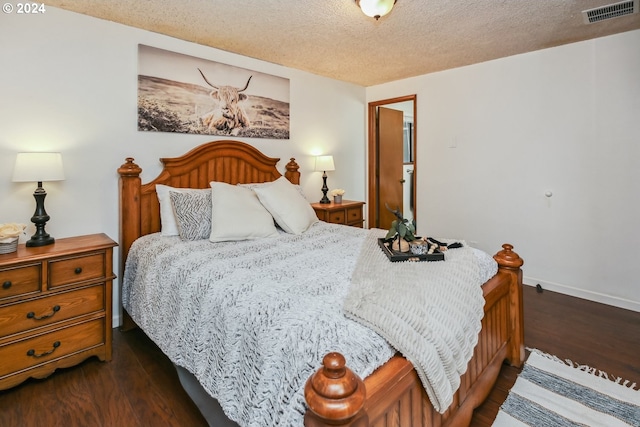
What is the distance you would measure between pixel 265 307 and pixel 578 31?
3.30 metres

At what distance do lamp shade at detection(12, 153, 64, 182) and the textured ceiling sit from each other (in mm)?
1059

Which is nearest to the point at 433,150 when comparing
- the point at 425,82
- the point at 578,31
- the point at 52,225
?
the point at 425,82

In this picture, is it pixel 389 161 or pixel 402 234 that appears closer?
pixel 402 234

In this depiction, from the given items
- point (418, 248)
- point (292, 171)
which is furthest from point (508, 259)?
point (292, 171)

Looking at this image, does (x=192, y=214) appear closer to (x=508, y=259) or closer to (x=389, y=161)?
(x=508, y=259)

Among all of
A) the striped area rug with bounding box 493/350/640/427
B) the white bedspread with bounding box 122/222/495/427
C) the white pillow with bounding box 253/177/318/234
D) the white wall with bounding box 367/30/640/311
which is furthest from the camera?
the white wall with bounding box 367/30/640/311

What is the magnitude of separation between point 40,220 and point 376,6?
2527mm

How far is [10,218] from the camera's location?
2.16 metres

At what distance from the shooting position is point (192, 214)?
239cm

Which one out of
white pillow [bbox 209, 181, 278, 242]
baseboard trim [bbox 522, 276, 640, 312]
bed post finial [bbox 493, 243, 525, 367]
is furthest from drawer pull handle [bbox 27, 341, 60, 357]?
baseboard trim [bbox 522, 276, 640, 312]

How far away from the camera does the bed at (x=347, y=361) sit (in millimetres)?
814

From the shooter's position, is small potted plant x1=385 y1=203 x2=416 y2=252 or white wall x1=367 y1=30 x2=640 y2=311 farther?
white wall x1=367 y1=30 x2=640 y2=311

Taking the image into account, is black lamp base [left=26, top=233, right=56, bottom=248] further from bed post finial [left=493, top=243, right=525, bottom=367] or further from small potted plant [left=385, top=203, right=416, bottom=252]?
bed post finial [left=493, top=243, right=525, bottom=367]

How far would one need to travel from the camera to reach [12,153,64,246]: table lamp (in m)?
1.97
